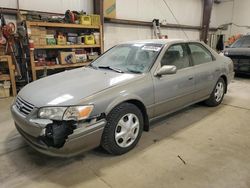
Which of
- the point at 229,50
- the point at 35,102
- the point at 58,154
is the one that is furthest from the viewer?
the point at 229,50

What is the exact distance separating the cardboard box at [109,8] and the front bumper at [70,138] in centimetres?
486

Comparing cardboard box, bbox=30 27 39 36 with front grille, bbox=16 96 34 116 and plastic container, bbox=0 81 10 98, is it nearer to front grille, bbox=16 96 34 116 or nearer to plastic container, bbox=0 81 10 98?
plastic container, bbox=0 81 10 98

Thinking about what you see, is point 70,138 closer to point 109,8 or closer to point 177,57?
point 177,57

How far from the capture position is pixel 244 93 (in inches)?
193

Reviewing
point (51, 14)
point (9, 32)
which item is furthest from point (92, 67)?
point (51, 14)

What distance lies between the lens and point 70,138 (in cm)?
190

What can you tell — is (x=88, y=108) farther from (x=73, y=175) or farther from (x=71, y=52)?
(x=71, y=52)

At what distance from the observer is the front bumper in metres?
1.92

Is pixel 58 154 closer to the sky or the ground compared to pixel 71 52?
closer to the ground

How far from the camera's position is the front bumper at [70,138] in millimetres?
1923

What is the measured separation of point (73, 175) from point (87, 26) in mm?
4474

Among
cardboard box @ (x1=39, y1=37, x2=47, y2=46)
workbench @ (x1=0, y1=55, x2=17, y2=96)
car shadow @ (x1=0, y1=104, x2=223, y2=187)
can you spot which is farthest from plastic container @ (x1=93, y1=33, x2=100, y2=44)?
car shadow @ (x1=0, y1=104, x2=223, y2=187)

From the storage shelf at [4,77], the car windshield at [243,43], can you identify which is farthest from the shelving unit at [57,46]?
the car windshield at [243,43]

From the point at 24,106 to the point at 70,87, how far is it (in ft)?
1.61
